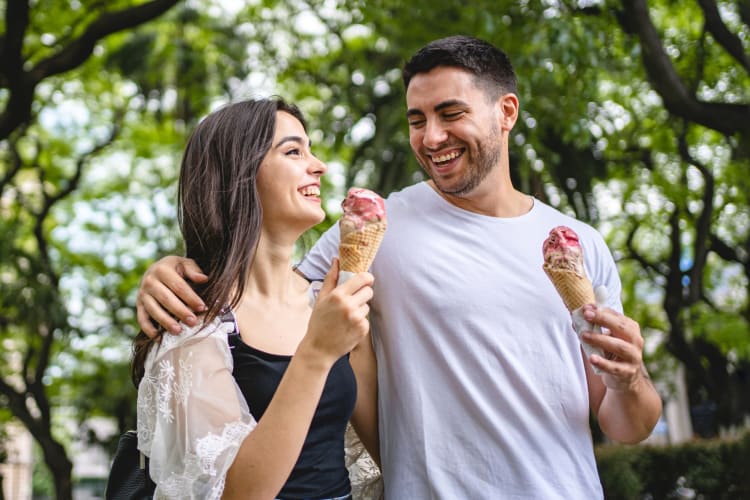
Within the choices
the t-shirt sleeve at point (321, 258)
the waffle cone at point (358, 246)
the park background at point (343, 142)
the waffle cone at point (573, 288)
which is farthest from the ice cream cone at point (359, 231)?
the park background at point (343, 142)

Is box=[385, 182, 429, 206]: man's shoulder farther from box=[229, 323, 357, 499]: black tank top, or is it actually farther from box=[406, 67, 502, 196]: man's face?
box=[229, 323, 357, 499]: black tank top

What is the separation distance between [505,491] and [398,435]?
0.44m

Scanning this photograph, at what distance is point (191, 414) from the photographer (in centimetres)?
246

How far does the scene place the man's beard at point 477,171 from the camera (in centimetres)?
341

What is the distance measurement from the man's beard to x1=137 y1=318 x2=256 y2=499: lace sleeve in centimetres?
124

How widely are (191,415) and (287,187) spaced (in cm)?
91

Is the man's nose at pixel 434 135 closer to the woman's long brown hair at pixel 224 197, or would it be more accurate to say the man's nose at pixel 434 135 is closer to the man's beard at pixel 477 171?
the man's beard at pixel 477 171

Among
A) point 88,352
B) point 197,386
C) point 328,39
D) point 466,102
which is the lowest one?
point 88,352

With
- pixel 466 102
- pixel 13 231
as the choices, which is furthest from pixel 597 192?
pixel 466 102

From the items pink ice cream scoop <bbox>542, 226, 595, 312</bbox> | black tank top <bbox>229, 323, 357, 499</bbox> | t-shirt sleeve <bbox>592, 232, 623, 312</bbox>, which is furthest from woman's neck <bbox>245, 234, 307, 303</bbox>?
t-shirt sleeve <bbox>592, 232, 623, 312</bbox>

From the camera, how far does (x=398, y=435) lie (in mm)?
3131

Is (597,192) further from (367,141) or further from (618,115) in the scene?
(367,141)

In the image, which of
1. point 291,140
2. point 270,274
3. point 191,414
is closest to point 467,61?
point 291,140

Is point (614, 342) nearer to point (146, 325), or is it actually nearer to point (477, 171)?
point (477, 171)
